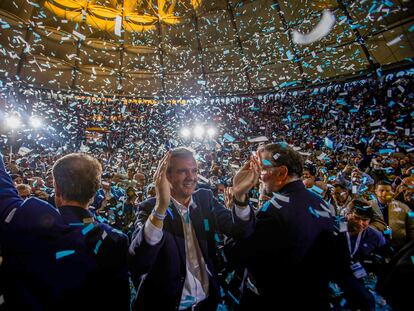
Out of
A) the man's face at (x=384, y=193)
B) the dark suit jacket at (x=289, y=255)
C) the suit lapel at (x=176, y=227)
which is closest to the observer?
the dark suit jacket at (x=289, y=255)

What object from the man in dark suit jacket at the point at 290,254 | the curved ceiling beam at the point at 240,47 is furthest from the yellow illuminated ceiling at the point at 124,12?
the man in dark suit jacket at the point at 290,254

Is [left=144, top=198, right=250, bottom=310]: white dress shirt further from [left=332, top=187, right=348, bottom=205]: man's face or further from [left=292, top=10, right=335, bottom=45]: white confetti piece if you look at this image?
[left=292, top=10, right=335, bottom=45]: white confetti piece

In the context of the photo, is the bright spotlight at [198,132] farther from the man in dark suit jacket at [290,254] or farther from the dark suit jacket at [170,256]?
the man in dark suit jacket at [290,254]

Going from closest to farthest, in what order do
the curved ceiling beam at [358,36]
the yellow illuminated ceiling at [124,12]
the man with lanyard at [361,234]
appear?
the man with lanyard at [361,234] < the curved ceiling beam at [358,36] < the yellow illuminated ceiling at [124,12]

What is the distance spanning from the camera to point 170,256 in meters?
1.53

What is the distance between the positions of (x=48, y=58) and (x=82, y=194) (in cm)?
2137

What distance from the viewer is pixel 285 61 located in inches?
656

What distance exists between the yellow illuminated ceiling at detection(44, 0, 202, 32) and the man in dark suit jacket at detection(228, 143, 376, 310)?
2024 centimetres

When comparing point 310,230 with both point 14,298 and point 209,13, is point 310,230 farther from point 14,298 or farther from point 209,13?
point 209,13

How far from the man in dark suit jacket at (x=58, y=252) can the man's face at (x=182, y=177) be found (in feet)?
1.74

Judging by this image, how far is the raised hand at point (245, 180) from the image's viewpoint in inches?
58.9

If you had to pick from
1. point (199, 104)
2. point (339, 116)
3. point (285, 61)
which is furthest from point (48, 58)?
point (339, 116)

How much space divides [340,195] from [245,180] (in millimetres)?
3673

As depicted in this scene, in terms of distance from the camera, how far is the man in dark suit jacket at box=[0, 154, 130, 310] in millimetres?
1206
